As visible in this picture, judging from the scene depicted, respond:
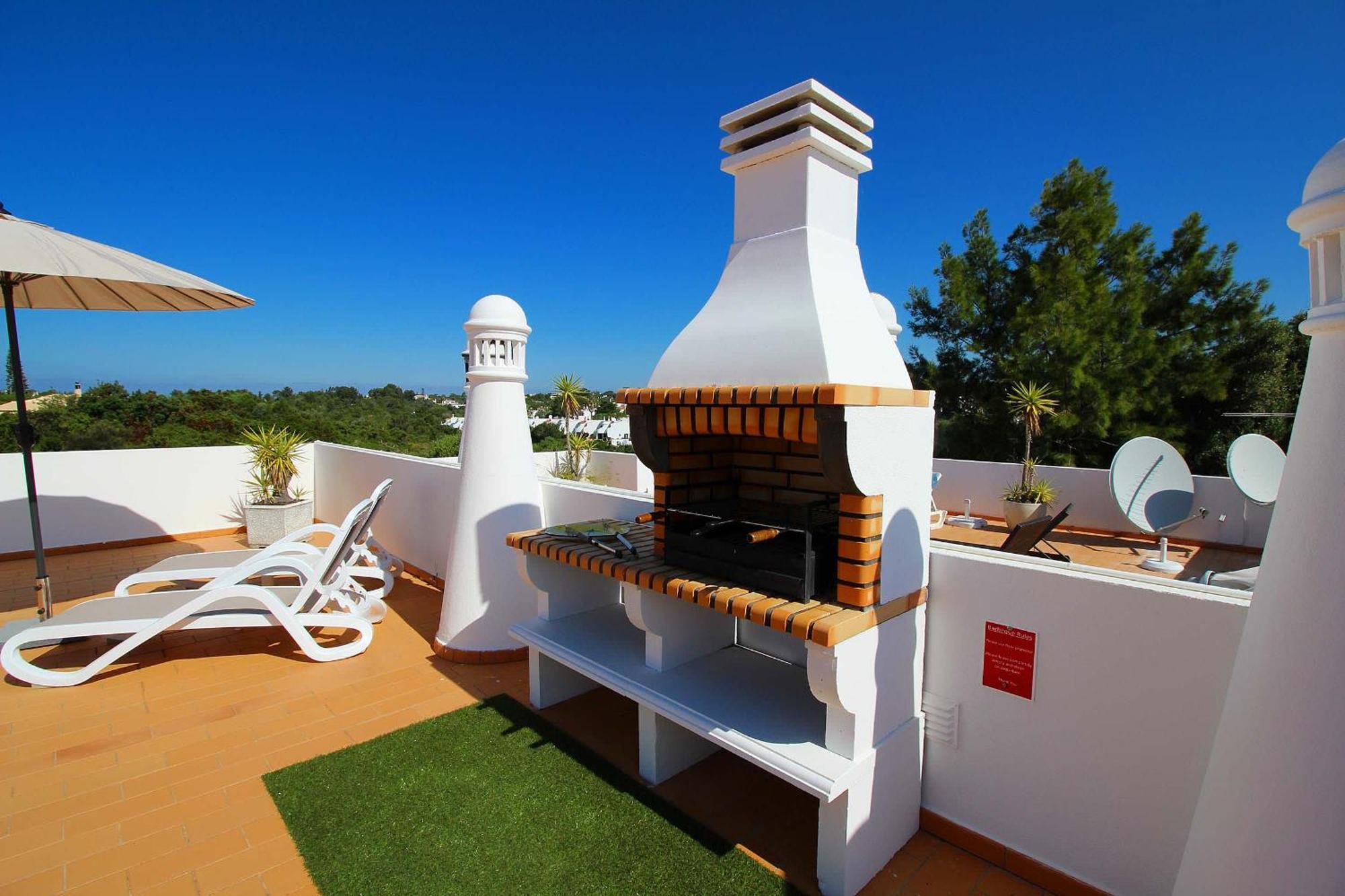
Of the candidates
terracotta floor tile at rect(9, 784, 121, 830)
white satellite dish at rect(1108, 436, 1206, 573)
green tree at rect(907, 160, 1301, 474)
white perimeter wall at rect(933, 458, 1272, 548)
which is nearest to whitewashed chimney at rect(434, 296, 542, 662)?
terracotta floor tile at rect(9, 784, 121, 830)

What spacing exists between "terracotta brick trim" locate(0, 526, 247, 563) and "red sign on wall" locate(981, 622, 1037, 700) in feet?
31.3

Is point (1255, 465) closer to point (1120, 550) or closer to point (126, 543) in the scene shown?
point (1120, 550)

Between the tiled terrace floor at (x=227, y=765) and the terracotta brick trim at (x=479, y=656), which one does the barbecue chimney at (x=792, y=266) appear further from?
the terracotta brick trim at (x=479, y=656)

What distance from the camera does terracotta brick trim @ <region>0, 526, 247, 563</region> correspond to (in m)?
6.98

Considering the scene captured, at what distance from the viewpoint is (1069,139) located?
55.0 feet

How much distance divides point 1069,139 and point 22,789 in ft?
75.1

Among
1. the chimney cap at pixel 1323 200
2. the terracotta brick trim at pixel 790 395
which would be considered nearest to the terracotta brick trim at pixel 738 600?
the terracotta brick trim at pixel 790 395

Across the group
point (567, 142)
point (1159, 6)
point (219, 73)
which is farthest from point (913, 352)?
point (219, 73)

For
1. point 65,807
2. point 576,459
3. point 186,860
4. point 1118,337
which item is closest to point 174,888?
point 186,860

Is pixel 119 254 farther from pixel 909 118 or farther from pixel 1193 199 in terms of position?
pixel 1193 199

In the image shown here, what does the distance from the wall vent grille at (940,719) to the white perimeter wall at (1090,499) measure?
7701 millimetres

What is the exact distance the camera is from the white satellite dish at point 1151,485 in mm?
6293

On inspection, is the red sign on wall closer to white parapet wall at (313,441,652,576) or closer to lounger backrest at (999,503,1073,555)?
white parapet wall at (313,441,652,576)

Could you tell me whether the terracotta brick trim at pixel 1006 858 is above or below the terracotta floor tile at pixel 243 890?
above
